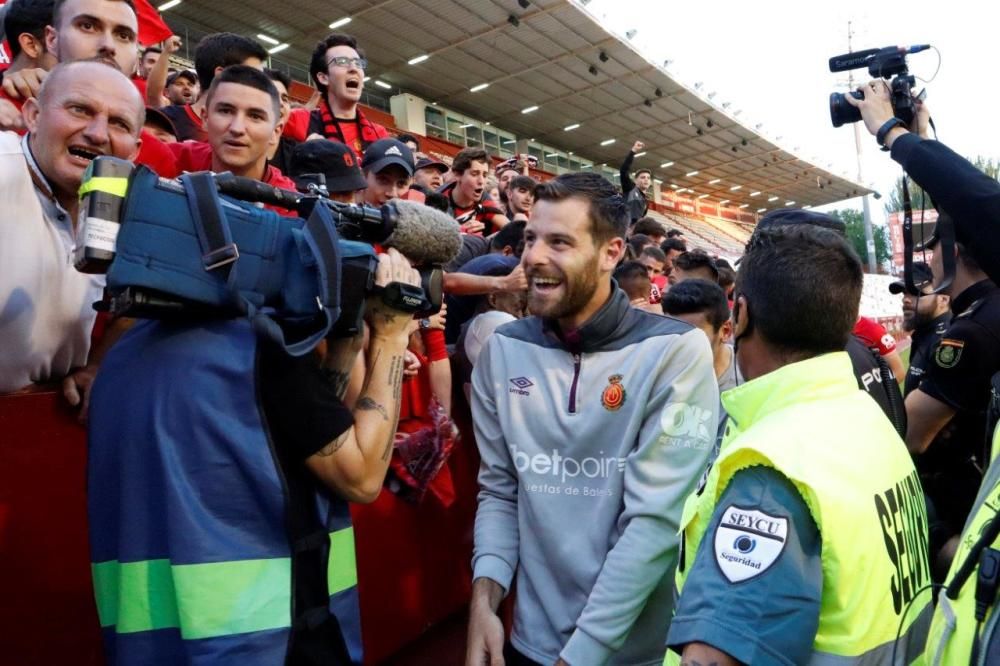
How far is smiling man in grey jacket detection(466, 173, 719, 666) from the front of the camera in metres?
1.91

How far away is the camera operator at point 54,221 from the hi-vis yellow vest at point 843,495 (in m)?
1.48

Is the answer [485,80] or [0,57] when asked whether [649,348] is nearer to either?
[0,57]

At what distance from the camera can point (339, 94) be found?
4871mm

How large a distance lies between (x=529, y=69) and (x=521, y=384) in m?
20.6

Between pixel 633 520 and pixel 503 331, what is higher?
pixel 503 331

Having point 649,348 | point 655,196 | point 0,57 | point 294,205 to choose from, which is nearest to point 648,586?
point 649,348

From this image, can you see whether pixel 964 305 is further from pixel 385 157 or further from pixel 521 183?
pixel 521 183

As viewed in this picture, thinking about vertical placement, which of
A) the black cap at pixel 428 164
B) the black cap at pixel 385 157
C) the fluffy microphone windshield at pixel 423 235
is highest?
the black cap at pixel 428 164

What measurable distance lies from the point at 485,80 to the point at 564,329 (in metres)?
20.7

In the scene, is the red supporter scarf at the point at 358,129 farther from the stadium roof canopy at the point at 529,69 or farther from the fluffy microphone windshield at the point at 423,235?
the stadium roof canopy at the point at 529,69

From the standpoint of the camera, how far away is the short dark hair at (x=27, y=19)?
3.18 meters

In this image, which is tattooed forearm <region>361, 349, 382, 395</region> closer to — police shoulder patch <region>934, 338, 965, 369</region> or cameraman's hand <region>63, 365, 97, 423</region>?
cameraman's hand <region>63, 365, 97, 423</region>

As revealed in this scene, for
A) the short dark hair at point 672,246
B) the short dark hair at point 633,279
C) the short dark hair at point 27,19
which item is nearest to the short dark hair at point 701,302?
the short dark hair at point 633,279

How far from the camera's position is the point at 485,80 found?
21.6 meters
